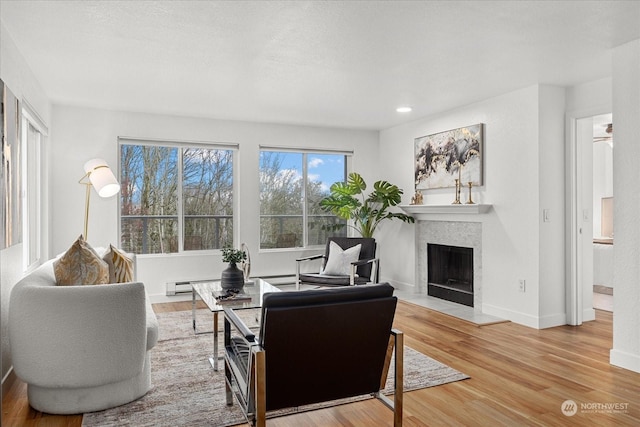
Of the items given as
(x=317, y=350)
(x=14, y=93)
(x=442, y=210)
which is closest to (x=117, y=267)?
(x=14, y=93)

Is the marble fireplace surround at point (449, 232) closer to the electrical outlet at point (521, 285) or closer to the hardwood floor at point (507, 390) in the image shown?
the electrical outlet at point (521, 285)

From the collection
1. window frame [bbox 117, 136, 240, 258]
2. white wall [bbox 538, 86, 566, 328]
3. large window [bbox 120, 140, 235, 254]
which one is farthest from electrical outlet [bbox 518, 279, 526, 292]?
large window [bbox 120, 140, 235, 254]

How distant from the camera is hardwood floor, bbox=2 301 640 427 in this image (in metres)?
2.50

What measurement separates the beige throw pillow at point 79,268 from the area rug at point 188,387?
81 cm

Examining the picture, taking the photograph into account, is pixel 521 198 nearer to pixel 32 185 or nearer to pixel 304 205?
pixel 304 205

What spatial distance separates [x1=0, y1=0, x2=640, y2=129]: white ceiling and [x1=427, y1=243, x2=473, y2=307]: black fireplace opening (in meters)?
1.86

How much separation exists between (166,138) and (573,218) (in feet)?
15.7

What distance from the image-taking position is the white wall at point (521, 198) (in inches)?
174

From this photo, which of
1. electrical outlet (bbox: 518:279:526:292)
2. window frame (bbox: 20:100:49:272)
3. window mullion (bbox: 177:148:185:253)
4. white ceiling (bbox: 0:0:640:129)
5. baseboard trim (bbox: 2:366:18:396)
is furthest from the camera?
window mullion (bbox: 177:148:185:253)

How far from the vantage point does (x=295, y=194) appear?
6.68 metres

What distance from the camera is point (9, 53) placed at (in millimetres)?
3145

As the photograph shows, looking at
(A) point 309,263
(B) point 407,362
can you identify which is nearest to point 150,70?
(B) point 407,362

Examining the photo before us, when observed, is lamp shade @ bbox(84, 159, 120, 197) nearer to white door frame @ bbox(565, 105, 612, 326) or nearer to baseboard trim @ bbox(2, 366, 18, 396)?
baseboard trim @ bbox(2, 366, 18, 396)

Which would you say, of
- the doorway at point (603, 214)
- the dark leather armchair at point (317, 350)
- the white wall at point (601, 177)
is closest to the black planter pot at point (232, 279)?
the dark leather armchair at point (317, 350)
